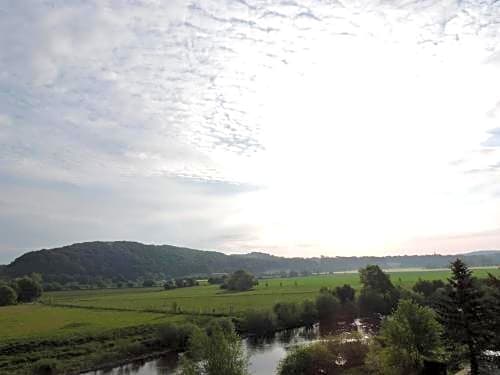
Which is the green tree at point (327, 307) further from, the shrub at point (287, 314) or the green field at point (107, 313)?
the green field at point (107, 313)

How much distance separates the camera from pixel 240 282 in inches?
5344

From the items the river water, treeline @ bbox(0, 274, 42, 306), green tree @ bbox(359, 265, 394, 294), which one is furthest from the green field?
green tree @ bbox(359, 265, 394, 294)

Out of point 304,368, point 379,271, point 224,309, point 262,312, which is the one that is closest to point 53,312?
point 224,309

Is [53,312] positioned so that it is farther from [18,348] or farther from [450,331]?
[450,331]

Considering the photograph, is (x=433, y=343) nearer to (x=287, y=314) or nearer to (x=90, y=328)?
(x=287, y=314)

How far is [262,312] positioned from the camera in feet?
249

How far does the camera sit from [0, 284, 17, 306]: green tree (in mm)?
106500

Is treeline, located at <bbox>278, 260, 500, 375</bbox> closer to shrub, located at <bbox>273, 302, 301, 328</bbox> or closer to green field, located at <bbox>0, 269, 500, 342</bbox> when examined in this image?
shrub, located at <bbox>273, 302, 301, 328</bbox>

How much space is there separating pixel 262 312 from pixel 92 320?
26.9 metres

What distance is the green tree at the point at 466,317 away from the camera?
110 ft

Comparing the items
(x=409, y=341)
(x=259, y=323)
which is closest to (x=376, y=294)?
(x=259, y=323)

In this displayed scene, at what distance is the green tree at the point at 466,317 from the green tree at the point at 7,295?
4006 inches

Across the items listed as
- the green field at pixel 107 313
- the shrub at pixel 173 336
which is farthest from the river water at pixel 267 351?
the green field at pixel 107 313

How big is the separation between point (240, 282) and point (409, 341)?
9798cm
